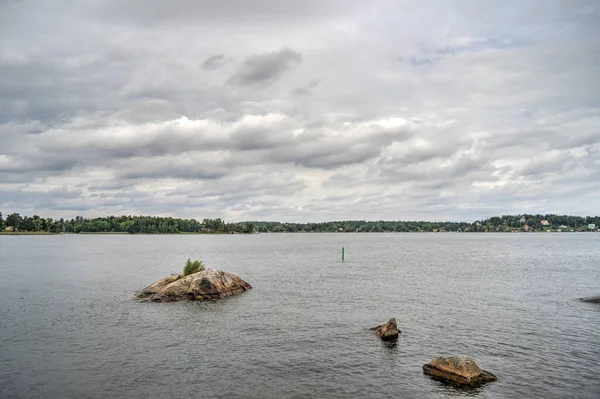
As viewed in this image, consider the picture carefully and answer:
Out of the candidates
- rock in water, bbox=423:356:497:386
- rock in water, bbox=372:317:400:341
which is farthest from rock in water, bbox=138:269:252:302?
rock in water, bbox=423:356:497:386

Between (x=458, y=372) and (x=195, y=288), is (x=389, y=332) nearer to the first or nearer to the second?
(x=458, y=372)

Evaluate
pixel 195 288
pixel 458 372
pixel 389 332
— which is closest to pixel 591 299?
pixel 389 332

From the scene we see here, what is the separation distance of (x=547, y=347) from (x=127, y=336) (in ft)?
108

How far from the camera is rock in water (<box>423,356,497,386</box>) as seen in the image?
2422cm

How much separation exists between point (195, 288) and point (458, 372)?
3489cm

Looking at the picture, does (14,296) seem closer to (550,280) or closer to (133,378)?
(133,378)

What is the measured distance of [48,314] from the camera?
138 feet

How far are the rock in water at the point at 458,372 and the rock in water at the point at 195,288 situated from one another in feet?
106

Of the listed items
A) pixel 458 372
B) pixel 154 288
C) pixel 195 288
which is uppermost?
pixel 195 288

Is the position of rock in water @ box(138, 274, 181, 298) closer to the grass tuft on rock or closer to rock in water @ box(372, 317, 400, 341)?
the grass tuft on rock

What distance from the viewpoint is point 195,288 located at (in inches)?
2020

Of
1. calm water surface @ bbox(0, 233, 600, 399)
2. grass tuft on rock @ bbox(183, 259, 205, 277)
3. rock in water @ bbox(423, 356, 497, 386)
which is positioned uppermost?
grass tuft on rock @ bbox(183, 259, 205, 277)

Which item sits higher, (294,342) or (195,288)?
(195,288)

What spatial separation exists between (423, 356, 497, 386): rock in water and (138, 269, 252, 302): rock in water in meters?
32.3
